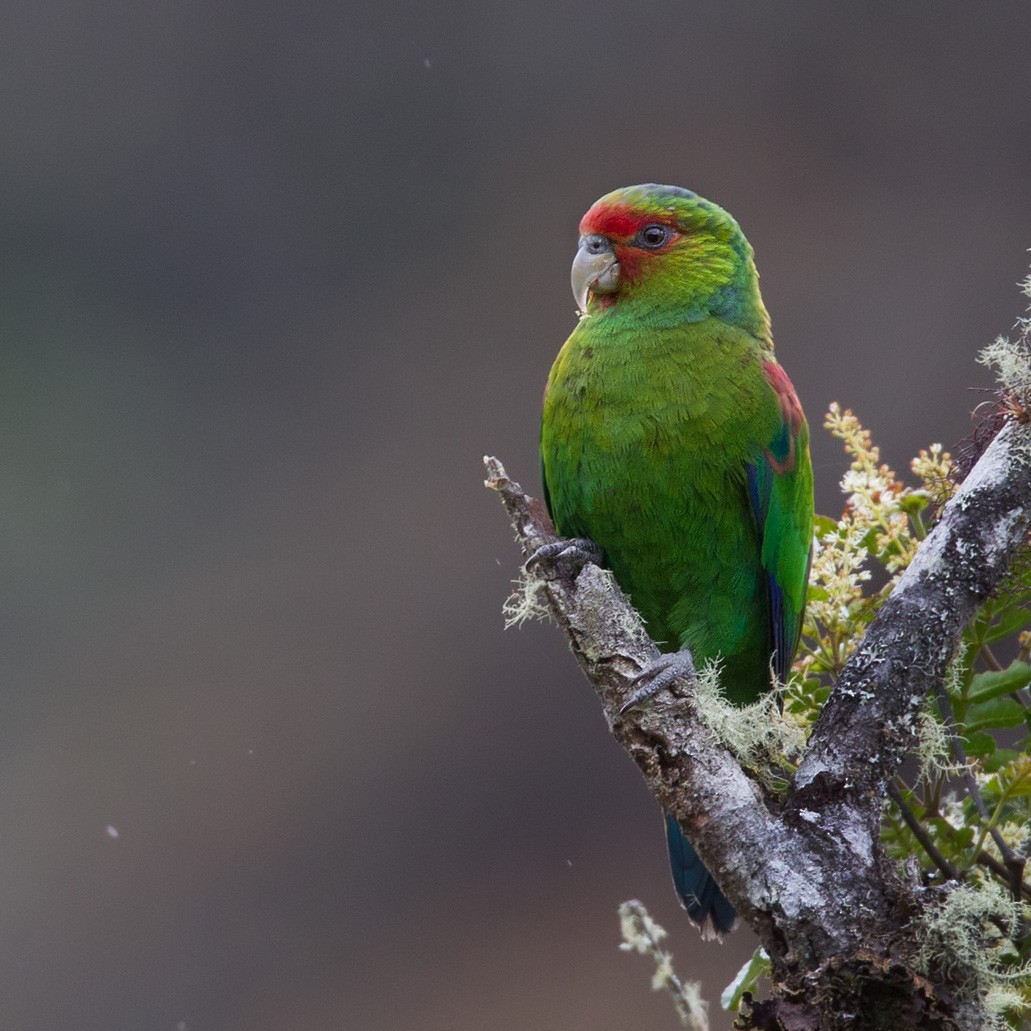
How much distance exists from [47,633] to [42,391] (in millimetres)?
1145

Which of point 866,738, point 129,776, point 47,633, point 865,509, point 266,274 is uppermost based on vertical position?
point 266,274

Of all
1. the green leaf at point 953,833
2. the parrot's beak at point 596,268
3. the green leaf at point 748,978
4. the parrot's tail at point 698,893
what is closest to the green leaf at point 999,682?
the green leaf at point 953,833

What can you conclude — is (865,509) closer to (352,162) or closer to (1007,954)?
(1007,954)

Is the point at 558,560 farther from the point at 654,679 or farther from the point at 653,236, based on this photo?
the point at 653,236

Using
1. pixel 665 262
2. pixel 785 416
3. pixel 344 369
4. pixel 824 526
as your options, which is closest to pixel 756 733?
pixel 824 526

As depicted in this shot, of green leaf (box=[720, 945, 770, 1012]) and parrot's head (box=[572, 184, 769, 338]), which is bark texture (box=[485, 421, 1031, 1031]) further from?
parrot's head (box=[572, 184, 769, 338])

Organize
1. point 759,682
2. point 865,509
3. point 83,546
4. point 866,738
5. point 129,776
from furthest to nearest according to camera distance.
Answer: point 83,546
point 129,776
point 759,682
point 865,509
point 866,738

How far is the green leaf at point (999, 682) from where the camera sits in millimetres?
1729

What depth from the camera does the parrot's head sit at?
2598mm

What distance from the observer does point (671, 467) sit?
2.42 m

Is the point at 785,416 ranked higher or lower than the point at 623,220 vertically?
lower

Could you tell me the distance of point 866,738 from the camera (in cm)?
165

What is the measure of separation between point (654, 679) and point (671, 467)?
2.46 feet

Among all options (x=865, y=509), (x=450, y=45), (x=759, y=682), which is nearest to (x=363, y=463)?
(x=450, y=45)
